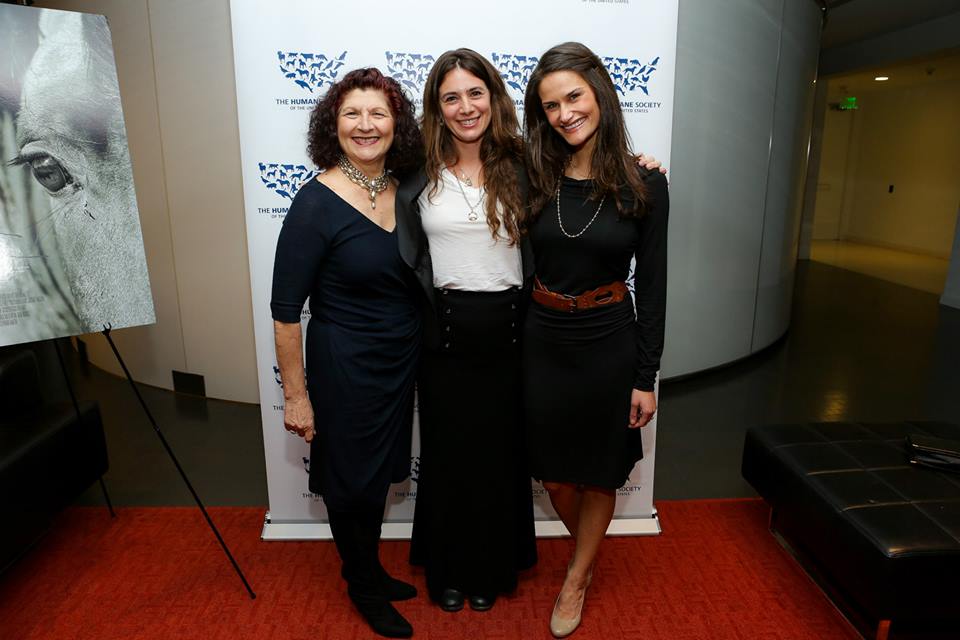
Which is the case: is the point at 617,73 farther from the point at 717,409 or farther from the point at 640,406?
the point at 717,409

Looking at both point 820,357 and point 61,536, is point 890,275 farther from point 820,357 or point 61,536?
point 61,536

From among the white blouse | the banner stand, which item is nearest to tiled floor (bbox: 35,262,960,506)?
the banner stand

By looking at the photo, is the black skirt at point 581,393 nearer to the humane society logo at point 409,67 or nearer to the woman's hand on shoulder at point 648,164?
the woman's hand on shoulder at point 648,164

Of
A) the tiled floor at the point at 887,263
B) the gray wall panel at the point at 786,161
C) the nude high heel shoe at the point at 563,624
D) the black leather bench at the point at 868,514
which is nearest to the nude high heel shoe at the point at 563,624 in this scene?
the nude high heel shoe at the point at 563,624

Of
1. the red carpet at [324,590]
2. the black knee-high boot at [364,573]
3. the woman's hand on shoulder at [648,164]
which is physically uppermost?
the woman's hand on shoulder at [648,164]

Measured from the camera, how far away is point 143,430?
3.98 meters

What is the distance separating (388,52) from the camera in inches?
95.2

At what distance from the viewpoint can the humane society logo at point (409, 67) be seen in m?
2.42

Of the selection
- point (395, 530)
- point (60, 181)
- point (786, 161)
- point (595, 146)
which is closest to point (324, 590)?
point (395, 530)

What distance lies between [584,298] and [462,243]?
0.42 metres

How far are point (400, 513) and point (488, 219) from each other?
61.1 inches

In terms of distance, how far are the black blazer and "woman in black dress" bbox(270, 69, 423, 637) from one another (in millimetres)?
39

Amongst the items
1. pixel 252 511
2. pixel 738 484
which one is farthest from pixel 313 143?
pixel 738 484

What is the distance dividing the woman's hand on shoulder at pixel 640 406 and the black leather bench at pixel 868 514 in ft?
2.40
